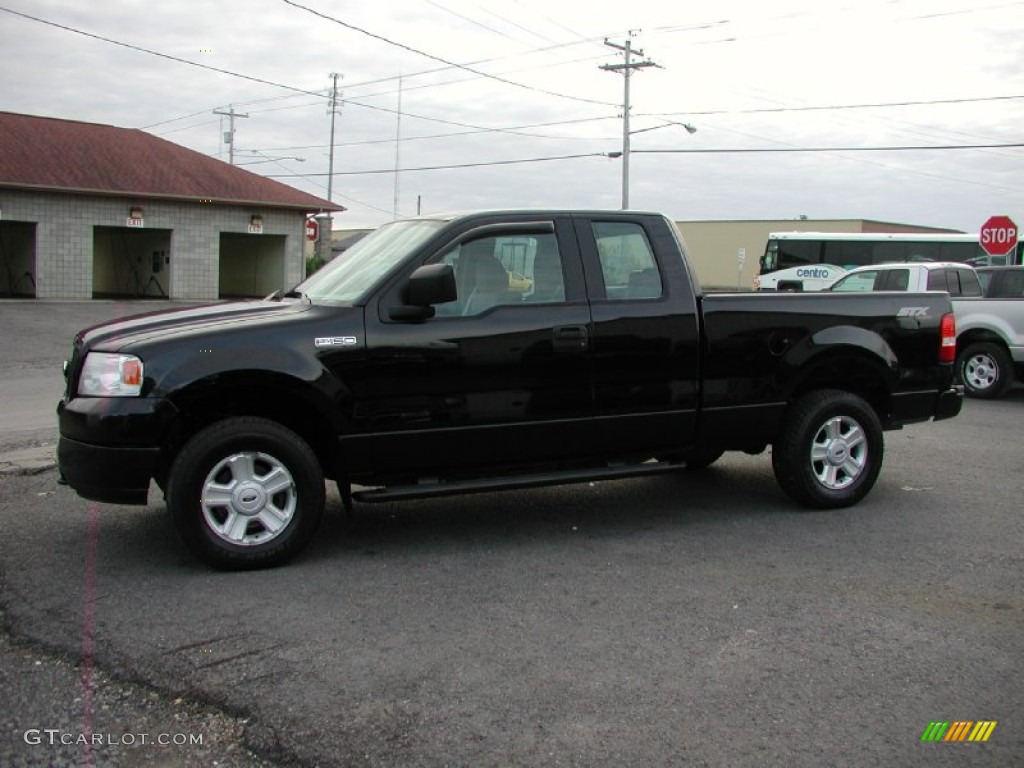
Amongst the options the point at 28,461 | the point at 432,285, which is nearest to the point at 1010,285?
the point at 432,285

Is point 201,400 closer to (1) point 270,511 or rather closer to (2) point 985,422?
(1) point 270,511

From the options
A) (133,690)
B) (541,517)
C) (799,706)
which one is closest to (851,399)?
(541,517)

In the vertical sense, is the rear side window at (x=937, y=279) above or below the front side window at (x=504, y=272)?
above

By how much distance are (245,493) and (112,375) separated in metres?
0.90

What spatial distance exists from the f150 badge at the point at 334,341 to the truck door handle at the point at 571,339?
3.93 feet

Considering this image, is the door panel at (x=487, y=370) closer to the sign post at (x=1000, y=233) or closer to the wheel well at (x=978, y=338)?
the wheel well at (x=978, y=338)

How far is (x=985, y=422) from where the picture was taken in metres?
10.8

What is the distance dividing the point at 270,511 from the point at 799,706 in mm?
2835

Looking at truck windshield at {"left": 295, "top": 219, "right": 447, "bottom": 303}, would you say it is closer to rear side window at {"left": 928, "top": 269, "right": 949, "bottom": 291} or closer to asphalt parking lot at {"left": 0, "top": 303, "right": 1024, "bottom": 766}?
asphalt parking lot at {"left": 0, "top": 303, "right": 1024, "bottom": 766}

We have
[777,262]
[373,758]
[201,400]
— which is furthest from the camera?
[777,262]

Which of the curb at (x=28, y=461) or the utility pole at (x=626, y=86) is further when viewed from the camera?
the utility pole at (x=626, y=86)

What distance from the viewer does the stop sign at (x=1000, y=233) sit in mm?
21500

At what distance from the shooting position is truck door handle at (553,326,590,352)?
565 cm

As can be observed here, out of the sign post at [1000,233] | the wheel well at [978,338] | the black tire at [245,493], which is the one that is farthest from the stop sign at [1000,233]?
the black tire at [245,493]
